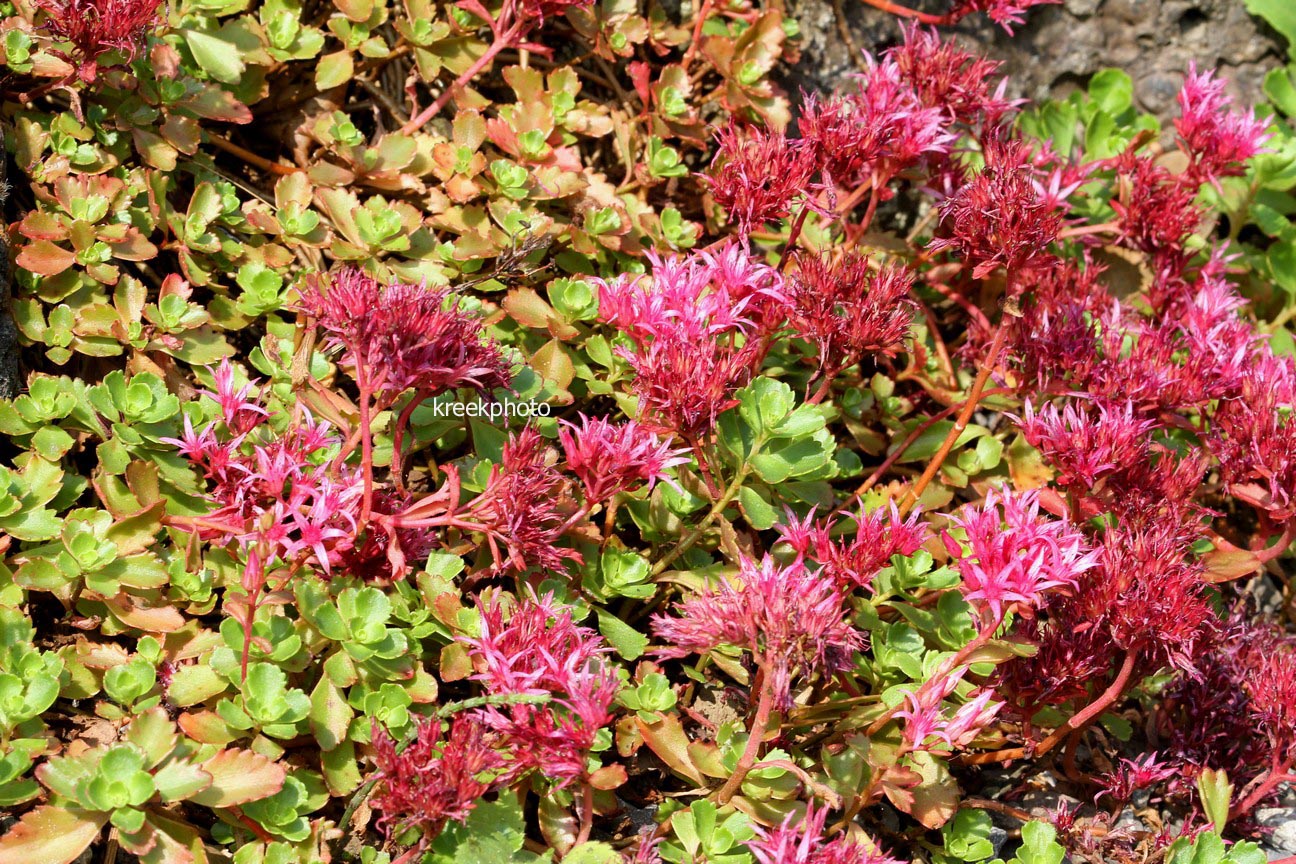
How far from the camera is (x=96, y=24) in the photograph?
250cm

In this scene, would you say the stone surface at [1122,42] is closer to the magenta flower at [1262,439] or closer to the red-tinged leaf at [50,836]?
the magenta flower at [1262,439]

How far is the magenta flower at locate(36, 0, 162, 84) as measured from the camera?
2496mm

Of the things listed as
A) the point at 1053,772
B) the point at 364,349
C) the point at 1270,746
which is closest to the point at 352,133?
the point at 364,349

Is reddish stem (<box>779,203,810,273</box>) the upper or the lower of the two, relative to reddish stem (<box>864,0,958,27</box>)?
lower

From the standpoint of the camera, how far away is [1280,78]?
398cm

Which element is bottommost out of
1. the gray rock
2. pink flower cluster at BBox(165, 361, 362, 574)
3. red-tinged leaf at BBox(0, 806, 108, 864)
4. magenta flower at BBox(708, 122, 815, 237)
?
the gray rock

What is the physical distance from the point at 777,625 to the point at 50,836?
117cm

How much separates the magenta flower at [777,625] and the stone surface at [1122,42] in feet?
6.61

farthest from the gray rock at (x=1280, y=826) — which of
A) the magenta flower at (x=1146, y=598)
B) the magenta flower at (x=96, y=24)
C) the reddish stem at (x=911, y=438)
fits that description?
the magenta flower at (x=96, y=24)

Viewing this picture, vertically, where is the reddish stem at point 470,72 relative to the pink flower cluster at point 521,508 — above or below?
above

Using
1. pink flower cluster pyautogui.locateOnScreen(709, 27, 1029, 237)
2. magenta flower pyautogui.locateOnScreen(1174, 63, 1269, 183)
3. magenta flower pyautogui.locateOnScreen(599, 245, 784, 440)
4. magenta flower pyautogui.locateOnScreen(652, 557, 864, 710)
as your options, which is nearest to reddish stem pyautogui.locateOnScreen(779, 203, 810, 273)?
pink flower cluster pyautogui.locateOnScreen(709, 27, 1029, 237)

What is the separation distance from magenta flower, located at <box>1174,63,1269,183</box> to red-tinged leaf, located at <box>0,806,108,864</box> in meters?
2.88

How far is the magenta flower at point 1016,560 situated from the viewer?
2107mm

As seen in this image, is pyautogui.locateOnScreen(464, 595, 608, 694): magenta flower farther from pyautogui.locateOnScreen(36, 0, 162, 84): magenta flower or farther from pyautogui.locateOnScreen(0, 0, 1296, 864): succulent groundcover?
pyautogui.locateOnScreen(36, 0, 162, 84): magenta flower
